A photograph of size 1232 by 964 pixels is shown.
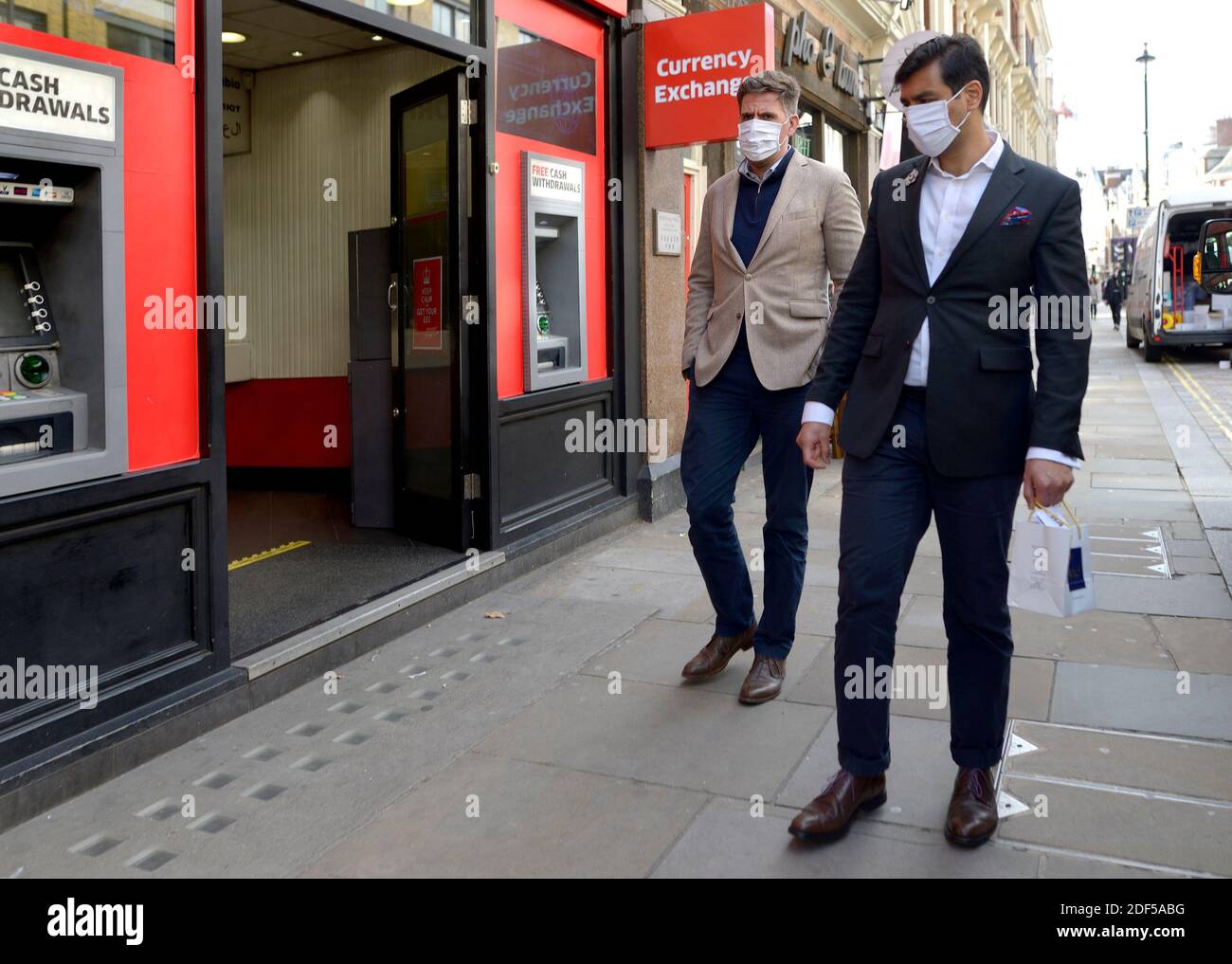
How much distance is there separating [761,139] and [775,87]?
0.74ft

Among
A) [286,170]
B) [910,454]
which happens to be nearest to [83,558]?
[910,454]

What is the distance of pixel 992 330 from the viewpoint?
3086 mm

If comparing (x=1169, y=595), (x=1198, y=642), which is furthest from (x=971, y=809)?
(x=1169, y=595)

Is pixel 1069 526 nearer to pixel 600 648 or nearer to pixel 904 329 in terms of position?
pixel 904 329

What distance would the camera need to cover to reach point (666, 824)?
3.37 m

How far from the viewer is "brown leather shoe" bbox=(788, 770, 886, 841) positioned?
3.18 metres

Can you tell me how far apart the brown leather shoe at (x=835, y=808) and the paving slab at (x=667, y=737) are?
319 mm

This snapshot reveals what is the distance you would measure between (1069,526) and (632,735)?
66.9 inches

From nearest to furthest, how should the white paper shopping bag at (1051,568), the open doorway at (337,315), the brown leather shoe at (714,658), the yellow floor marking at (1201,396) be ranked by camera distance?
the white paper shopping bag at (1051,568), the brown leather shoe at (714,658), the open doorway at (337,315), the yellow floor marking at (1201,396)

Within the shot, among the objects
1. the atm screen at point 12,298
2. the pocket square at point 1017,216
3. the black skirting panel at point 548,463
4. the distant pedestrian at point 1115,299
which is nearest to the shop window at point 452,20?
the black skirting panel at point 548,463

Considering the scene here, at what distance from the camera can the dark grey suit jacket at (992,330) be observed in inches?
119

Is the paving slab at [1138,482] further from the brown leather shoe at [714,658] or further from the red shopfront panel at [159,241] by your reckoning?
the red shopfront panel at [159,241]

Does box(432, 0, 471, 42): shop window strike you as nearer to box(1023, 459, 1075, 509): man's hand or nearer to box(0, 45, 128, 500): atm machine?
box(0, 45, 128, 500): atm machine

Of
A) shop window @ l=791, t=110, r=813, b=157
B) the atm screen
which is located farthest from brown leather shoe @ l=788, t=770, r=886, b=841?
shop window @ l=791, t=110, r=813, b=157
